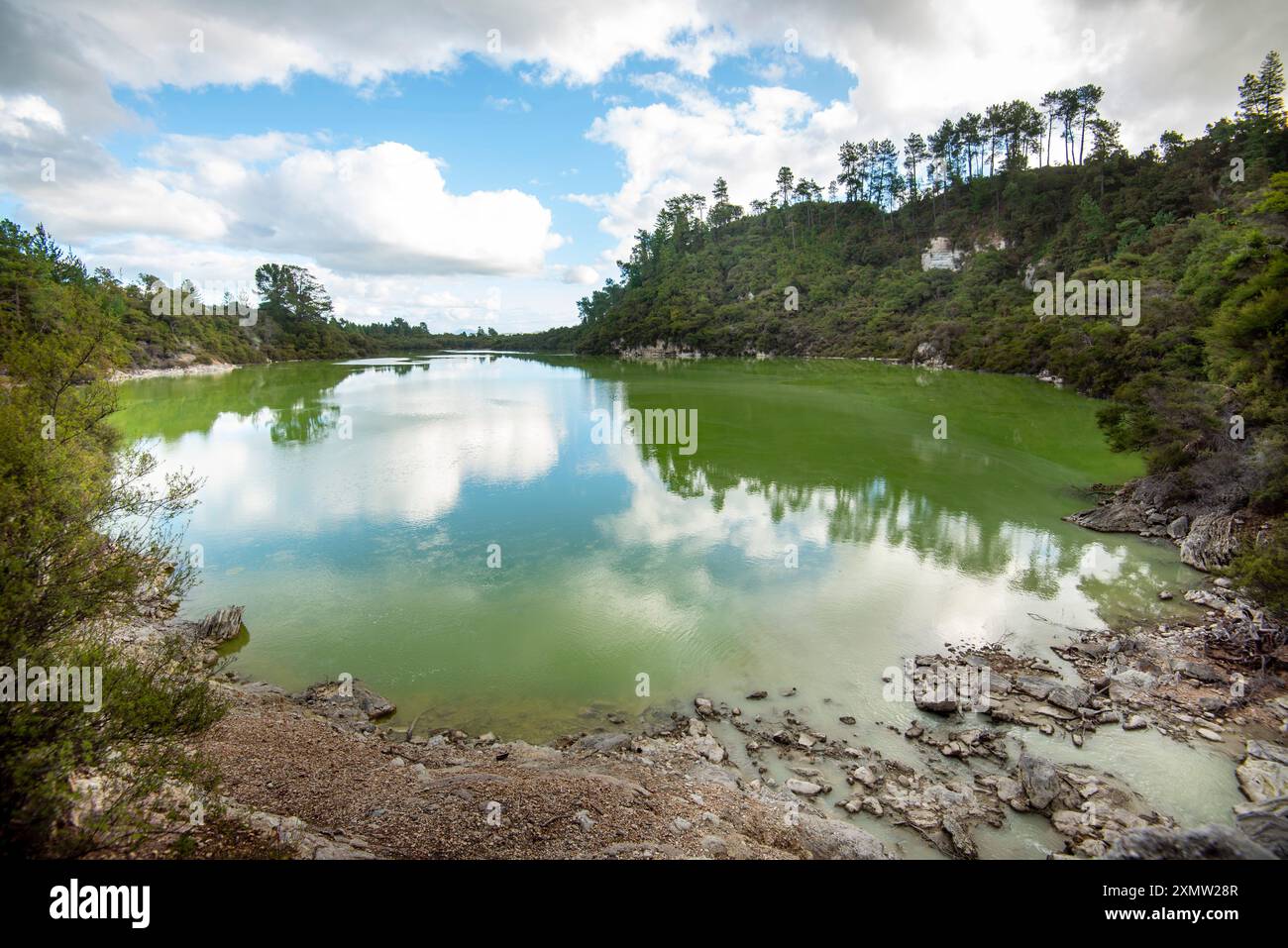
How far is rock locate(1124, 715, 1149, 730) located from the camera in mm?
7824

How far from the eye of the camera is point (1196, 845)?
13.8 feet

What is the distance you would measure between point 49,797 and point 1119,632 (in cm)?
1411

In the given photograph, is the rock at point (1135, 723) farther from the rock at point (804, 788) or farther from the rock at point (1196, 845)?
the rock at point (804, 788)

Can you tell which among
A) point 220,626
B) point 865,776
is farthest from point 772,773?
point 220,626

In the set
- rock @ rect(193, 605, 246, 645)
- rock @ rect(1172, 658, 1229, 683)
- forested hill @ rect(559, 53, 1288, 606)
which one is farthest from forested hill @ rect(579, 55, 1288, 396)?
rock @ rect(193, 605, 246, 645)

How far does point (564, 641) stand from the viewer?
34.6ft

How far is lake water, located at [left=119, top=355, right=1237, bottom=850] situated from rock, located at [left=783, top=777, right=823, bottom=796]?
1289 mm

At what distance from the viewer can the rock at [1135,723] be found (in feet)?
25.7

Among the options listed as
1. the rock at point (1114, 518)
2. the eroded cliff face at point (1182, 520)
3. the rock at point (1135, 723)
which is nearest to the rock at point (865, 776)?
the rock at point (1135, 723)

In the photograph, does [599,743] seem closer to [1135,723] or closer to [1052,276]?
[1135,723]

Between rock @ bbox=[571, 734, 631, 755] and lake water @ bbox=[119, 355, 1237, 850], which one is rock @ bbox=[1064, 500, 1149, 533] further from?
rock @ bbox=[571, 734, 631, 755]
